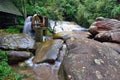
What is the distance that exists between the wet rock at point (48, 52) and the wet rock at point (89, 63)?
278 cm

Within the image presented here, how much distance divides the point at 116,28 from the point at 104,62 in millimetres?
5436

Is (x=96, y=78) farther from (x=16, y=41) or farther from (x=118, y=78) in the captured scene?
(x=16, y=41)

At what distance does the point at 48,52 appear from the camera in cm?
836

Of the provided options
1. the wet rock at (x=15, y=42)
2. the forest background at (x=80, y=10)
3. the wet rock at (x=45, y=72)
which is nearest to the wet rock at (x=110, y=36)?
the wet rock at (x=45, y=72)

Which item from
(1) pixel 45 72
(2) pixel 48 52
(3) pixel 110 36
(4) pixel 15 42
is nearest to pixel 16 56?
(4) pixel 15 42

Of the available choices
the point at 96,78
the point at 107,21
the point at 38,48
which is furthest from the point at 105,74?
the point at 107,21

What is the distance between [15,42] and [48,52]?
165 centimetres

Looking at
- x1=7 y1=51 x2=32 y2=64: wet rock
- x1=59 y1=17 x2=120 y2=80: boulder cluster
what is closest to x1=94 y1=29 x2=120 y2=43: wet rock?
x1=7 y1=51 x2=32 y2=64: wet rock

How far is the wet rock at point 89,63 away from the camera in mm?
4137

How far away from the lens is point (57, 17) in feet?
48.7

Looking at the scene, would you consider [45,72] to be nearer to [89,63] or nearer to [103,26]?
[89,63]

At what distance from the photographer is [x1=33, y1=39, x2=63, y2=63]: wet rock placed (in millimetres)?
8014

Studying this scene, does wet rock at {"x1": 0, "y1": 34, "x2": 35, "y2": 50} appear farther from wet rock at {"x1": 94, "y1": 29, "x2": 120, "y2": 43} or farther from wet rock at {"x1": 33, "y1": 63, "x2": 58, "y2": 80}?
wet rock at {"x1": 94, "y1": 29, "x2": 120, "y2": 43}

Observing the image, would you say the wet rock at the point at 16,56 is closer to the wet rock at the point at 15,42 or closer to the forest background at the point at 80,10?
the wet rock at the point at 15,42
